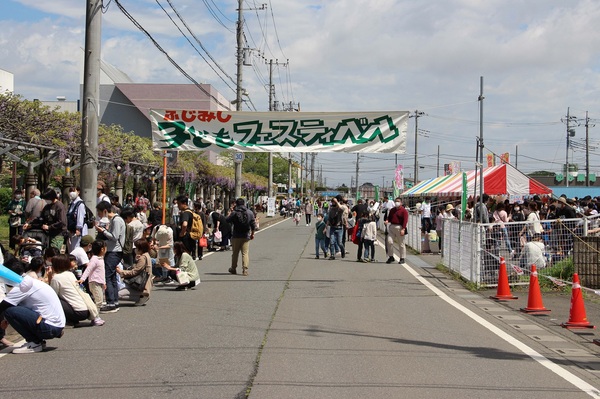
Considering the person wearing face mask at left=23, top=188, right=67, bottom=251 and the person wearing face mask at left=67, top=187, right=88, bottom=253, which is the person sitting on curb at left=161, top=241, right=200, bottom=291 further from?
the person wearing face mask at left=23, top=188, right=67, bottom=251

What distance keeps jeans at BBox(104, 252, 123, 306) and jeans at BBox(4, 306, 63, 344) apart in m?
3.00

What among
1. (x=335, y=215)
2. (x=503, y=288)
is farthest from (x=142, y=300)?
(x=335, y=215)

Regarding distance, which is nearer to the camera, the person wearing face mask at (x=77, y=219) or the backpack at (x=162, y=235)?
the person wearing face mask at (x=77, y=219)

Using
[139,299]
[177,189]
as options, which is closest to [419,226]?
[139,299]

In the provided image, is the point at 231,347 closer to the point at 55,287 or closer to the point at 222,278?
the point at 55,287

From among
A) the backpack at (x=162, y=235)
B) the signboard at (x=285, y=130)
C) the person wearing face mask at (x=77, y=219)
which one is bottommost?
the backpack at (x=162, y=235)

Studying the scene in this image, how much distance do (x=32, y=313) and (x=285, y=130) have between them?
7.79 m

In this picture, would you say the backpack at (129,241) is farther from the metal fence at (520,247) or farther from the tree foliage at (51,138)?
the metal fence at (520,247)

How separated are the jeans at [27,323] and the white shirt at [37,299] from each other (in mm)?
74

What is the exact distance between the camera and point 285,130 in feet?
47.9

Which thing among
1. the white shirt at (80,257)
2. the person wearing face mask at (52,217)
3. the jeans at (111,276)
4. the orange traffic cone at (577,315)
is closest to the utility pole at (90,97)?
the person wearing face mask at (52,217)

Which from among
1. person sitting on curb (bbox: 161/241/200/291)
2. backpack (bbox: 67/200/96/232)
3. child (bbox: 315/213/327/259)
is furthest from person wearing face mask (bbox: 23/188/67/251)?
child (bbox: 315/213/327/259)

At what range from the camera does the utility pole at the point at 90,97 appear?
45.0ft

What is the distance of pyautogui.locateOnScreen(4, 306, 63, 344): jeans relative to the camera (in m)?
7.86
